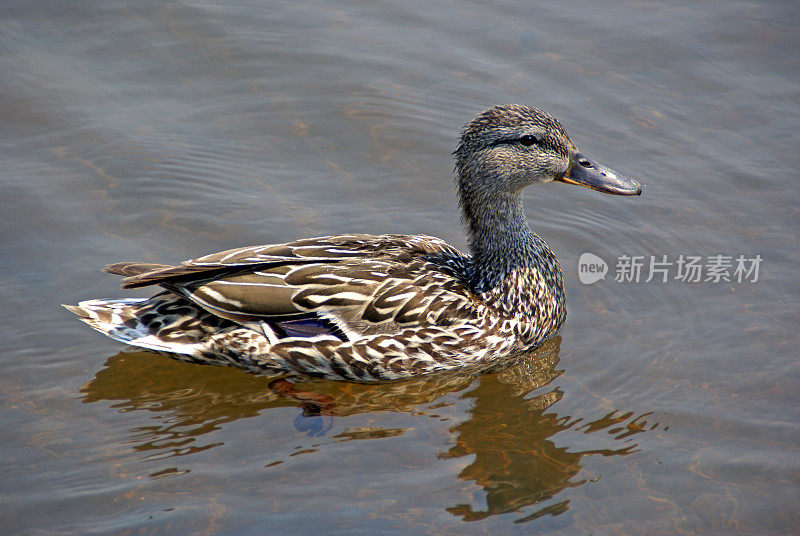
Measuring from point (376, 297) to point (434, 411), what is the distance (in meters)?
0.95

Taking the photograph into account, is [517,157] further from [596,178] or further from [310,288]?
[310,288]

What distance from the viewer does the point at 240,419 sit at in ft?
21.8

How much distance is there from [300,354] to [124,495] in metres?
1.63

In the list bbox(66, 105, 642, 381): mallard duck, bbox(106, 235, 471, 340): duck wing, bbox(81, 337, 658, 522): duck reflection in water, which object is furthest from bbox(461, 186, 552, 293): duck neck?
bbox(81, 337, 658, 522): duck reflection in water

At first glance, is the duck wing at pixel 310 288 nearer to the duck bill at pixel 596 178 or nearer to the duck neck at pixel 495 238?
the duck neck at pixel 495 238

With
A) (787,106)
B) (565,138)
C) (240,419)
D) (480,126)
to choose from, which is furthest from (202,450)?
(787,106)

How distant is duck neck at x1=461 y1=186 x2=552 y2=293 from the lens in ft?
24.3

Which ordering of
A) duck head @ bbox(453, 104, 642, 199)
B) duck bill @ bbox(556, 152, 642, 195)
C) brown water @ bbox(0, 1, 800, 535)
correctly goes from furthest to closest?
duck bill @ bbox(556, 152, 642, 195), duck head @ bbox(453, 104, 642, 199), brown water @ bbox(0, 1, 800, 535)

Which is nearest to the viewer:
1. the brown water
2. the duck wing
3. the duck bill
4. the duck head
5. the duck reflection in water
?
the brown water

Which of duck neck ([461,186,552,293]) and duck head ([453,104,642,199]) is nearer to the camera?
duck head ([453,104,642,199])

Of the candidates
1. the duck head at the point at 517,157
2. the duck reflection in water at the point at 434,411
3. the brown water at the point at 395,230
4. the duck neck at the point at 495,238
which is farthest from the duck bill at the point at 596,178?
the duck reflection in water at the point at 434,411

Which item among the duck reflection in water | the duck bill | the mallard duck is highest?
the duck bill

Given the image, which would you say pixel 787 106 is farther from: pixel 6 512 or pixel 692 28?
pixel 6 512

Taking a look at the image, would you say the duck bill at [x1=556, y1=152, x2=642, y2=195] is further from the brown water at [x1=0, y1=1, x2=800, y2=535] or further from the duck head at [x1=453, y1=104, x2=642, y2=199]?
the brown water at [x1=0, y1=1, x2=800, y2=535]
